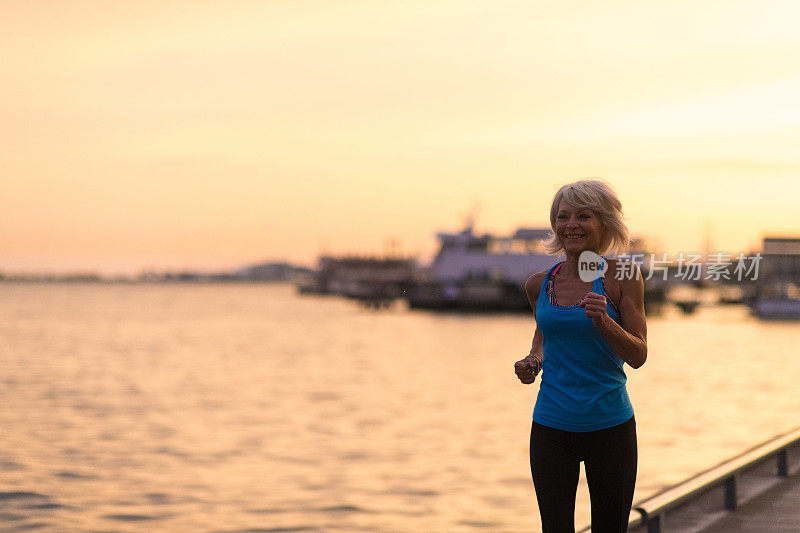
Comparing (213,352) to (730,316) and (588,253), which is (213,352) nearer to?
(588,253)

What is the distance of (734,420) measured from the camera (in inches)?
1045

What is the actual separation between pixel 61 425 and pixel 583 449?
76.7 ft

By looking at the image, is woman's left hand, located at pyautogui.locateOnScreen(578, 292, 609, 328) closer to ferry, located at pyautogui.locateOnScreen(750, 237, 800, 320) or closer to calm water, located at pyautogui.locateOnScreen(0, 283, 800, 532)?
calm water, located at pyautogui.locateOnScreen(0, 283, 800, 532)

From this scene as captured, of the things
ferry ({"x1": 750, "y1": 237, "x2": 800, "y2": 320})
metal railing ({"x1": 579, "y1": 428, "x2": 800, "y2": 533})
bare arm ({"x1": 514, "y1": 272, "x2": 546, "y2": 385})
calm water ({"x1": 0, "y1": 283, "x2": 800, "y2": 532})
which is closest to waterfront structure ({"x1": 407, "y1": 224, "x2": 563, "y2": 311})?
ferry ({"x1": 750, "y1": 237, "x2": 800, "y2": 320})

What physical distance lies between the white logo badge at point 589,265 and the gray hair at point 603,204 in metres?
0.11

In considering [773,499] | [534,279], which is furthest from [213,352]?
[534,279]

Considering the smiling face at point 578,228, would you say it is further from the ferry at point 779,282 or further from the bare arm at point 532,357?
the ferry at point 779,282

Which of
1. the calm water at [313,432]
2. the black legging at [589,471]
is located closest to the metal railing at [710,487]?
the black legging at [589,471]

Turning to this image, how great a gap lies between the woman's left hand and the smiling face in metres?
0.26

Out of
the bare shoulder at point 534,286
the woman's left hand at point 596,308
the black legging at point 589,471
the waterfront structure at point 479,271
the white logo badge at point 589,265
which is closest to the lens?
the woman's left hand at point 596,308

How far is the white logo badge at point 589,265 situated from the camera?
3473 mm

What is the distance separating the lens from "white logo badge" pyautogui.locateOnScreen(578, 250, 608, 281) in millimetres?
3473

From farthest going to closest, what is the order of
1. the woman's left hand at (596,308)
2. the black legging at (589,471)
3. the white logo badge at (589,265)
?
the black legging at (589,471) < the white logo badge at (589,265) < the woman's left hand at (596,308)

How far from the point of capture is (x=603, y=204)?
→ 139 inches
